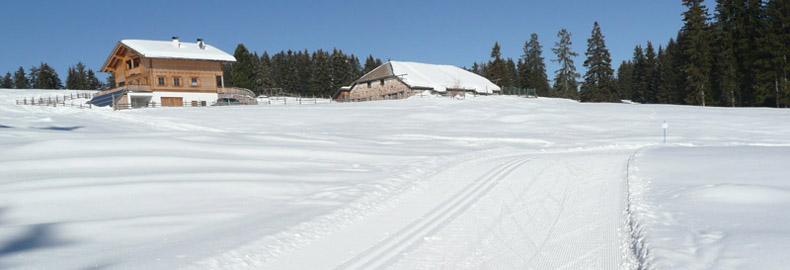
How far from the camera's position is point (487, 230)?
6.55 meters

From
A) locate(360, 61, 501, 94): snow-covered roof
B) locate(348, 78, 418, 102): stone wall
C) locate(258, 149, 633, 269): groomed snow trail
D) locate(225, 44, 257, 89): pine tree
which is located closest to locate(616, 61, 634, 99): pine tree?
locate(360, 61, 501, 94): snow-covered roof

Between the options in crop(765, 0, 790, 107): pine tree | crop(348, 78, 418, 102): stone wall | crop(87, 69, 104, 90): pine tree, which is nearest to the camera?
crop(765, 0, 790, 107): pine tree

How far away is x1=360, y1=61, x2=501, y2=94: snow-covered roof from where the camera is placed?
2254 inches

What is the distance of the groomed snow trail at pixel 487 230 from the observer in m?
5.38

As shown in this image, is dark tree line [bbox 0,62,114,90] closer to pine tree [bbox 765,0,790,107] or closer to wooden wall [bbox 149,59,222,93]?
wooden wall [bbox 149,59,222,93]

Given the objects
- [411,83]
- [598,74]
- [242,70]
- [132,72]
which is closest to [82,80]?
[242,70]

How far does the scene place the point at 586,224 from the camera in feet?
22.1

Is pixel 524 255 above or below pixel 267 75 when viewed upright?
below

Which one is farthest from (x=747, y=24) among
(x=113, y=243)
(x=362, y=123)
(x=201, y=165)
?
(x=113, y=243)

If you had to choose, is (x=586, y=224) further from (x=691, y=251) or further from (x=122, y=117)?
(x=122, y=117)

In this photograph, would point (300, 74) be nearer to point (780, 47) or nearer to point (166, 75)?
point (166, 75)

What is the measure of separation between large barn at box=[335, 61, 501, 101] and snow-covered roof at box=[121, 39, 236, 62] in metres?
18.2

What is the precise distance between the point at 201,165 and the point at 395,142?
9.88m

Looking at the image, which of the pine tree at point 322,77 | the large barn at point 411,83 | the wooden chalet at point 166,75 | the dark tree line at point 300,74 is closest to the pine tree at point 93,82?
the dark tree line at point 300,74
